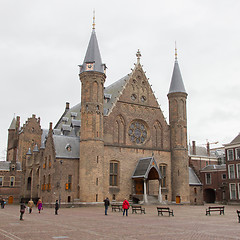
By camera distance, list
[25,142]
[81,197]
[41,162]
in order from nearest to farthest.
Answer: [81,197], [41,162], [25,142]

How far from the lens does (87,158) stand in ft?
155

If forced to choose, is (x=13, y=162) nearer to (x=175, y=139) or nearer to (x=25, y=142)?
(x=25, y=142)

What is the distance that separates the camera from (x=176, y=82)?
194 feet

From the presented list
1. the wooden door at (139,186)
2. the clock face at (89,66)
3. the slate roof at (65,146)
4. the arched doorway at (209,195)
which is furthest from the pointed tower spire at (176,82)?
the arched doorway at (209,195)

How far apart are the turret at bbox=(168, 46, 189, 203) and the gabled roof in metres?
6.20

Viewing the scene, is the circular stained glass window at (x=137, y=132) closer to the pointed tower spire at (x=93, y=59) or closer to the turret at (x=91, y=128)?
the turret at (x=91, y=128)

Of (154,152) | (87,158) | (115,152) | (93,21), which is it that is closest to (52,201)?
(87,158)

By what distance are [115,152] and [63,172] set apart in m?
8.28

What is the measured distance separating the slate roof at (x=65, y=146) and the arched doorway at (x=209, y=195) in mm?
34310

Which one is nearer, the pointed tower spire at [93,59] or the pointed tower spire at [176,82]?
the pointed tower spire at [93,59]

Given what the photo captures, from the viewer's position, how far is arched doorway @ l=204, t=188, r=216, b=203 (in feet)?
237

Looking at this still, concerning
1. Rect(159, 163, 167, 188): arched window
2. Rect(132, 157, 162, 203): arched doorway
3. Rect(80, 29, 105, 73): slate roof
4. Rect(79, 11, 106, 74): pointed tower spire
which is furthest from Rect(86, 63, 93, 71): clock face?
Rect(159, 163, 167, 188): arched window

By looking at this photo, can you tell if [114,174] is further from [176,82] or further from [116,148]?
[176,82]

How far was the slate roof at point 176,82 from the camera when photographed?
58406mm
